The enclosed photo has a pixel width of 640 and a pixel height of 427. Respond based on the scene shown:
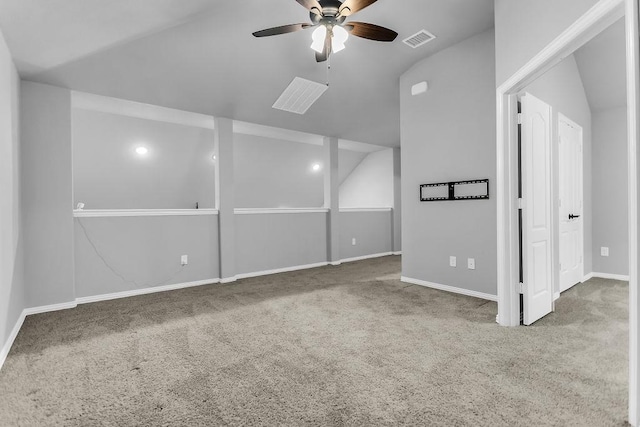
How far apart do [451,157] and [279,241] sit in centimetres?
307

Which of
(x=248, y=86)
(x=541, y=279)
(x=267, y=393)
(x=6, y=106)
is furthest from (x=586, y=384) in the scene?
(x=6, y=106)

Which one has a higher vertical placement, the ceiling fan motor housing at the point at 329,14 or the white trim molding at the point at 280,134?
the white trim molding at the point at 280,134

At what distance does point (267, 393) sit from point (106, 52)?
132 inches

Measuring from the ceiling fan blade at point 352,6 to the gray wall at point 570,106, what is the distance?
6.11 ft

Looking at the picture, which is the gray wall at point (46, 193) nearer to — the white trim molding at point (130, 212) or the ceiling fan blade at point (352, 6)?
the white trim molding at point (130, 212)

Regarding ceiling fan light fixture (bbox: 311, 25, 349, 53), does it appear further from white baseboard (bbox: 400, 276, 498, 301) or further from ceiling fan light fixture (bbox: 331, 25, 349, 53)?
white baseboard (bbox: 400, 276, 498, 301)

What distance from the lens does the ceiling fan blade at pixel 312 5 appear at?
2.20 metres

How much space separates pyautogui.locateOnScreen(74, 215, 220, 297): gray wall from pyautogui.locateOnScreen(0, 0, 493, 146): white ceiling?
1.59 meters

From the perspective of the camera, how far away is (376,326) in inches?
107

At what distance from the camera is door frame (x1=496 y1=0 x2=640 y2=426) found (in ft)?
4.32

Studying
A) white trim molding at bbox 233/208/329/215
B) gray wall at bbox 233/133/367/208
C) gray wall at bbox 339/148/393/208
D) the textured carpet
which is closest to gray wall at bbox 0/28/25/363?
the textured carpet

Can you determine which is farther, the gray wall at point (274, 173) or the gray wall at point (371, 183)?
the gray wall at point (371, 183)

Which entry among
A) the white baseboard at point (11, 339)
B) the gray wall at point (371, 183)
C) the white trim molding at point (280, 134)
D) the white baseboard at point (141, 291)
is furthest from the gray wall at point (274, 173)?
the white baseboard at point (11, 339)

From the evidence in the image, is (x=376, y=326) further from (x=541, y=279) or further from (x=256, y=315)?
(x=541, y=279)
